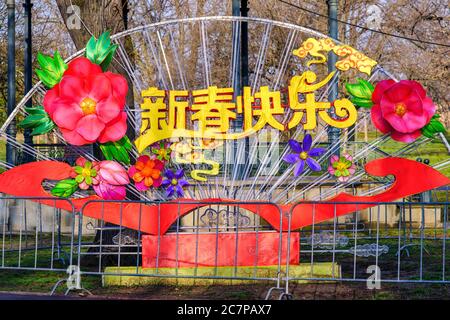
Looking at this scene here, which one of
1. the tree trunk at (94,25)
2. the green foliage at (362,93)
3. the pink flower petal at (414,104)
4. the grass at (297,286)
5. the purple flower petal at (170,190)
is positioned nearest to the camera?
the grass at (297,286)

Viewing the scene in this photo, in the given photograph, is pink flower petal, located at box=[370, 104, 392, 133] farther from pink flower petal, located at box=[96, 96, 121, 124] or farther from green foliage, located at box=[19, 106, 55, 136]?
green foliage, located at box=[19, 106, 55, 136]

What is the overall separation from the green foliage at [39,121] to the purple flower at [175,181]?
1422mm

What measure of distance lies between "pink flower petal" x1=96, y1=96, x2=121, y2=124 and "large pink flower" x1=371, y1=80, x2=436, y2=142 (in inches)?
116

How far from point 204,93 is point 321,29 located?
52.1ft

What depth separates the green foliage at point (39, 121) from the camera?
9.76m

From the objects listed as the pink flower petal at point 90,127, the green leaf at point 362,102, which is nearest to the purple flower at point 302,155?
the green leaf at point 362,102

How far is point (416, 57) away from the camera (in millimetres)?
26250

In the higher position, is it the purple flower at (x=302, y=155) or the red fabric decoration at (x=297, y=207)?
the purple flower at (x=302, y=155)

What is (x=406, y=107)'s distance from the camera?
9.54 meters

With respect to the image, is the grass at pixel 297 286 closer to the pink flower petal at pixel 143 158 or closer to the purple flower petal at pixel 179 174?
the purple flower petal at pixel 179 174

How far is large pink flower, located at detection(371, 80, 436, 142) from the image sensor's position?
31.1 ft

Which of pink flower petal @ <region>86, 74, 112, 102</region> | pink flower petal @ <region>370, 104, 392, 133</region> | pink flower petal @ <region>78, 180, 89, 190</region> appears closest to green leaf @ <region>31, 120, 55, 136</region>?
pink flower petal @ <region>86, 74, 112, 102</region>
